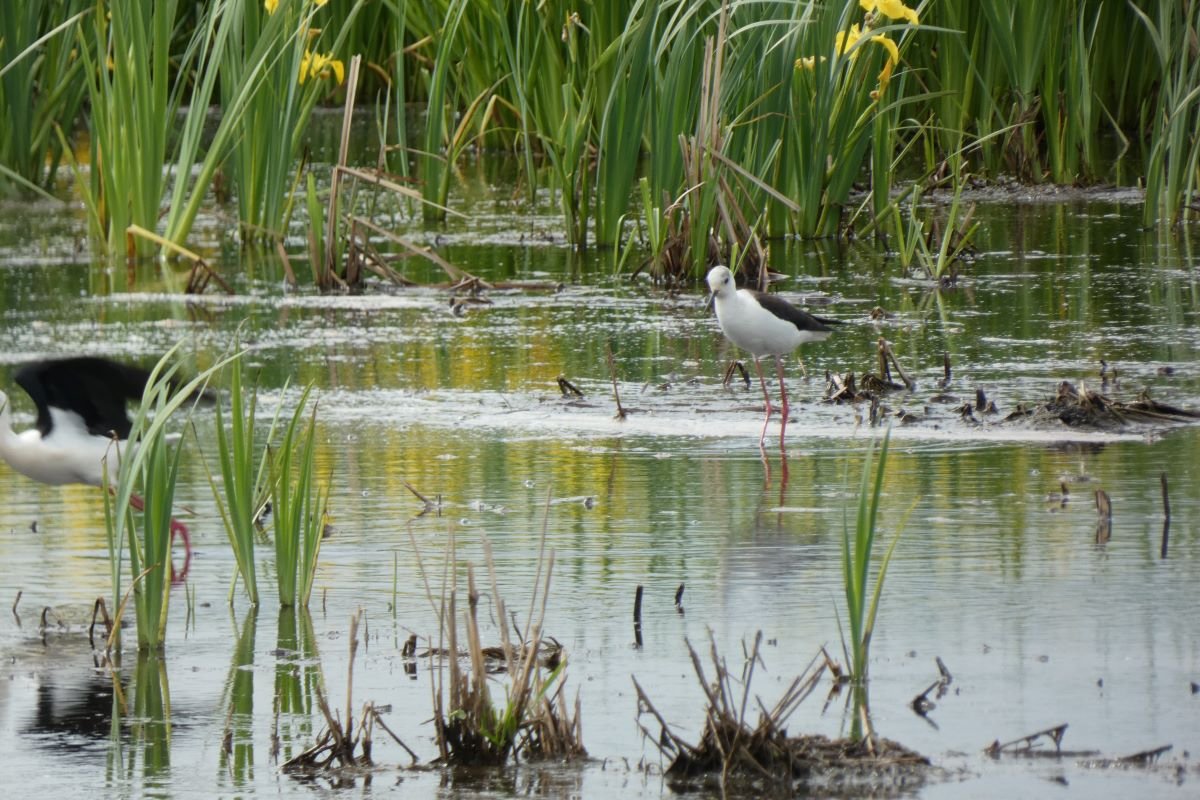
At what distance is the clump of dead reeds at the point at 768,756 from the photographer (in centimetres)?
367

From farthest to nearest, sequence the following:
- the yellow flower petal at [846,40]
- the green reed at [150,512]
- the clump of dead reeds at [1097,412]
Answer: the yellow flower petal at [846,40], the clump of dead reeds at [1097,412], the green reed at [150,512]

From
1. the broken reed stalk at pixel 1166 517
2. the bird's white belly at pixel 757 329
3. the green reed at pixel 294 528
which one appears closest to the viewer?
the green reed at pixel 294 528

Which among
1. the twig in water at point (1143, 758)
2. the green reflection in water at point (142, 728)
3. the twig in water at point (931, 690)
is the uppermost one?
the twig in water at point (931, 690)

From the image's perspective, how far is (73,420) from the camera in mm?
5734

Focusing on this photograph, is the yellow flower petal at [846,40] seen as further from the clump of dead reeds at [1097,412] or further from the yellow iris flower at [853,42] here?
the clump of dead reeds at [1097,412]

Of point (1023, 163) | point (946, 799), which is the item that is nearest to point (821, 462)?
point (946, 799)

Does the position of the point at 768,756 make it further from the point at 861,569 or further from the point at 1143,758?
the point at 1143,758

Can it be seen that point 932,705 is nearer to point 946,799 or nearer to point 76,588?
point 946,799

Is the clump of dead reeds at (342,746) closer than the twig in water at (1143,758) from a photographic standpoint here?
No

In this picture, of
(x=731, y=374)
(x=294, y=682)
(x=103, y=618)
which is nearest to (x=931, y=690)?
(x=294, y=682)

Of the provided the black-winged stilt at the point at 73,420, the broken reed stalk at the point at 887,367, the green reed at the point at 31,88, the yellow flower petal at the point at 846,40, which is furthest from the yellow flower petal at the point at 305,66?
the black-winged stilt at the point at 73,420

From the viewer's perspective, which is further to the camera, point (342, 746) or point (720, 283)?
point (720, 283)

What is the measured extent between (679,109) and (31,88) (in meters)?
5.72

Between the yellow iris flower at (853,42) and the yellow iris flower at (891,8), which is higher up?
the yellow iris flower at (891,8)
